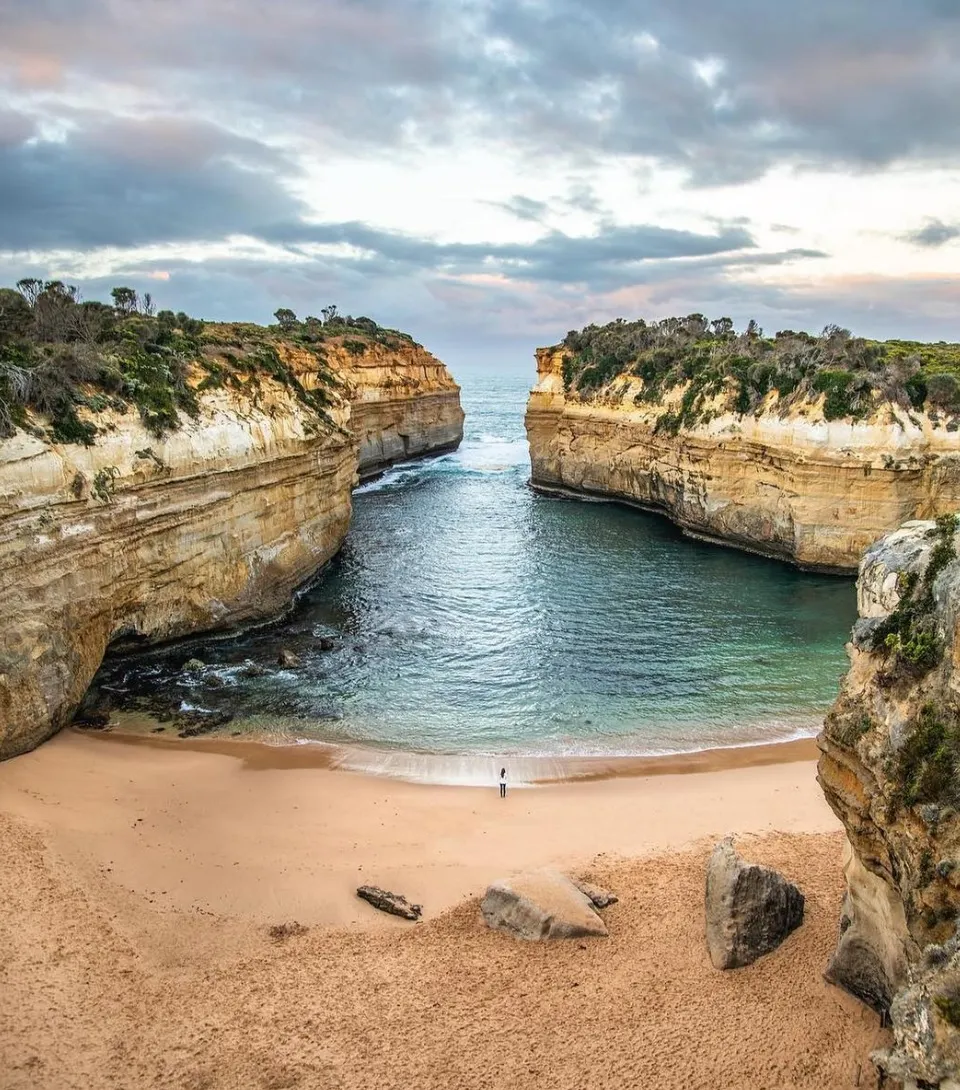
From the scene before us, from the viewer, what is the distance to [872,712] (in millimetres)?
8234

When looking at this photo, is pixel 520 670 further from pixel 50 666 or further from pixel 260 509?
pixel 50 666

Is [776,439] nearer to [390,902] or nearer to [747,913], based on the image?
[747,913]

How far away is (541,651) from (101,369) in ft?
49.5

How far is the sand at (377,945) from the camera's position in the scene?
29.8 ft

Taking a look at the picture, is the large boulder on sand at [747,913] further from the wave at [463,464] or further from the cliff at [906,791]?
the wave at [463,464]

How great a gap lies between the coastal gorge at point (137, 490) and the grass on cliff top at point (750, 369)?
1903 centimetres

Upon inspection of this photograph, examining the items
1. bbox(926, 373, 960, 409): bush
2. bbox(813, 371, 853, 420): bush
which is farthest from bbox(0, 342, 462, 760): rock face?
bbox(926, 373, 960, 409): bush

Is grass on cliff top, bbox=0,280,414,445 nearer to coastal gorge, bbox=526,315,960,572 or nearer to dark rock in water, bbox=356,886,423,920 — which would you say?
dark rock in water, bbox=356,886,423,920

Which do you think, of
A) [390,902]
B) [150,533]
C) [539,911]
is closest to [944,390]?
[539,911]

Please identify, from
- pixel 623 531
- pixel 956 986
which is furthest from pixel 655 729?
pixel 623 531

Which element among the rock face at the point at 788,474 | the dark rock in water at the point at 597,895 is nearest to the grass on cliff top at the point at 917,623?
the dark rock in water at the point at 597,895

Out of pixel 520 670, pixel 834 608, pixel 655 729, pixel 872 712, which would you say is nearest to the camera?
pixel 872 712

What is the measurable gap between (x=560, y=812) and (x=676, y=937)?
449 cm

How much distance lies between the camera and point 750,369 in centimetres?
3800
